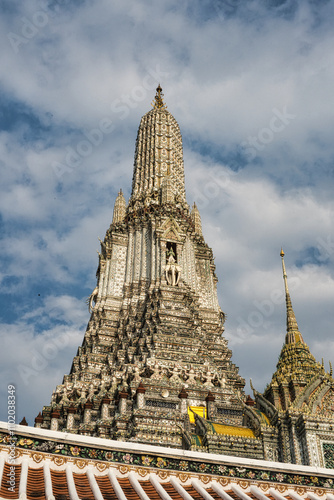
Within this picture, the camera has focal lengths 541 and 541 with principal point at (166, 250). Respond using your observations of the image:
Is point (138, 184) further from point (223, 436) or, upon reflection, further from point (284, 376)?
point (223, 436)

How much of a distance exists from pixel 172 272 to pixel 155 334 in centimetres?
661

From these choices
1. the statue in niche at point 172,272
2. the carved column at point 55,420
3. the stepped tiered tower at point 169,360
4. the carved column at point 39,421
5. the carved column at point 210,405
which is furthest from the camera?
the statue in niche at point 172,272

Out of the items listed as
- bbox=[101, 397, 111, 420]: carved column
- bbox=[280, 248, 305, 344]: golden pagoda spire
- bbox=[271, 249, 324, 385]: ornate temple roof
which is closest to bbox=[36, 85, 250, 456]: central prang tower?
bbox=[101, 397, 111, 420]: carved column

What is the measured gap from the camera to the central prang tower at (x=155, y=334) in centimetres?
2145

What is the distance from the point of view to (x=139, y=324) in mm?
31438

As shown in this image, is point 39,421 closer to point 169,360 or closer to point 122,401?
point 122,401

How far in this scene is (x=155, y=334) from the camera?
27953 mm

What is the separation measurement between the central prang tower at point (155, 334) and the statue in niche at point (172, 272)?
0.07 metres

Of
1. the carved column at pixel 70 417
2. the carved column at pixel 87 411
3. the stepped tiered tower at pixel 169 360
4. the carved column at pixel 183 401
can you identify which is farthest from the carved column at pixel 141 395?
the carved column at pixel 70 417

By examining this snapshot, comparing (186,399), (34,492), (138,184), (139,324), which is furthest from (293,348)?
(34,492)

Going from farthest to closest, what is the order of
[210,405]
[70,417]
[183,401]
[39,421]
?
[39,421] → [70,417] → [210,405] → [183,401]

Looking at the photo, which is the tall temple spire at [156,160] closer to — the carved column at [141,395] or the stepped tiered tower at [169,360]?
the stepped tiered tower at [169,360]

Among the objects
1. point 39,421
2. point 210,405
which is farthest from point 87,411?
point 210,405

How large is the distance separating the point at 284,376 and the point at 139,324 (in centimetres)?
863
